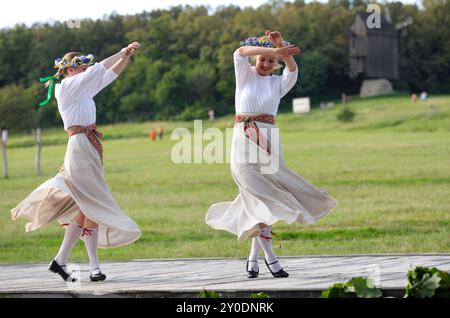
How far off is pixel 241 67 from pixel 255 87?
8.5 inches

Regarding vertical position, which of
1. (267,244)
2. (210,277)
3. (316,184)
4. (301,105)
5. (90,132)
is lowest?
(301,105)

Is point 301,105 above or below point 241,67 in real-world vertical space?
below

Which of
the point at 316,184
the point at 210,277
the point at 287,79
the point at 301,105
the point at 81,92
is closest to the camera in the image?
the point at 210,277

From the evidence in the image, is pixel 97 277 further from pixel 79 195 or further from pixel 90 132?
pixel 90 132

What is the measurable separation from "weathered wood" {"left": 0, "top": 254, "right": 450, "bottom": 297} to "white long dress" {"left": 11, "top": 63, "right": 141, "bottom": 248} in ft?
1.83

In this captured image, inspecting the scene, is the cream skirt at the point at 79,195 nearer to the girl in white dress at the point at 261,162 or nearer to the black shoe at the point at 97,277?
the black shoe at the point at 97,277

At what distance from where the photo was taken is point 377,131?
185 ft

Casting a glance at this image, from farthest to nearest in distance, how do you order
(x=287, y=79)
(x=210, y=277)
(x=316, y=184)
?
1. (x=316, y=184)
2. (x=287, y=79)
3. (x=210, y=277)

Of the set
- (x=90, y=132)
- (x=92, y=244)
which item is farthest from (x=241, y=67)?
(x=92, y=244)

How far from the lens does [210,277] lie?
9.64 metres

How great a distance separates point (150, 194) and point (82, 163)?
1800 cm
